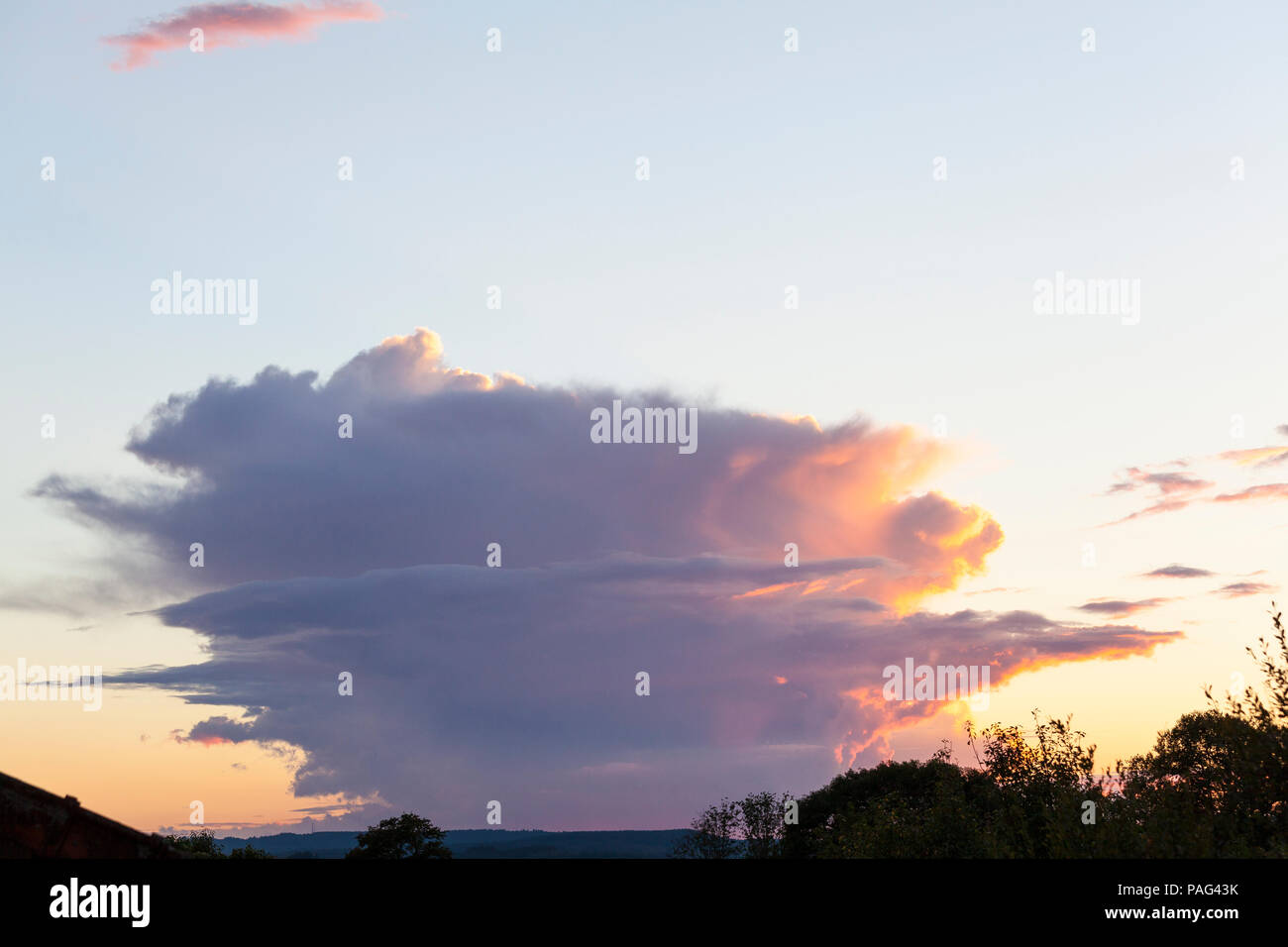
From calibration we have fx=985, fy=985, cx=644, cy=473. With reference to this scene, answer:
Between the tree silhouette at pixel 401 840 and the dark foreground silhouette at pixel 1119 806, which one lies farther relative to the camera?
the tree silhouette at pixel 401 840

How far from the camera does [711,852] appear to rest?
4377 inches

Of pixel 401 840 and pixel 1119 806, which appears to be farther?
pixel 401 840

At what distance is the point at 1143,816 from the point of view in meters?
37.7

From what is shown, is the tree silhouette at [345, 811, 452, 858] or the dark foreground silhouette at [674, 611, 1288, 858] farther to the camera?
the tree silhouette at [345, 811, 452, 858]

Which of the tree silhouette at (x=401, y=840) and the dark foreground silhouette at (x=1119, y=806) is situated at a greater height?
the dark foreground silhouette at (x=1119, y=806)

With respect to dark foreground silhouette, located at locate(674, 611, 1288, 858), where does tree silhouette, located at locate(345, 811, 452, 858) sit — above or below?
below
